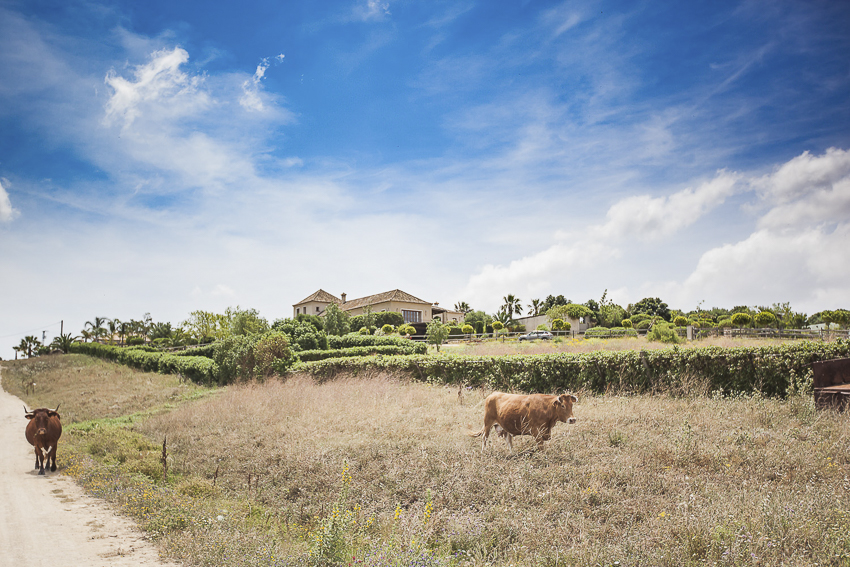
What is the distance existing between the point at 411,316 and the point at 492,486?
5959 cm

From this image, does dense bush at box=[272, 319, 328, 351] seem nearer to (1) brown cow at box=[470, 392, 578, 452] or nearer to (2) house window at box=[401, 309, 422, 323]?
(1) brown cow at box=[470, 392, 578, 452]

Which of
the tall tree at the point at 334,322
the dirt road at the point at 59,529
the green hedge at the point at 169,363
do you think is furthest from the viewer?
the tall tree at the point at 334,322

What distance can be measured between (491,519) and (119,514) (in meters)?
5.60

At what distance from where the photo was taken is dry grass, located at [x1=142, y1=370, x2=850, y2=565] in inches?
182

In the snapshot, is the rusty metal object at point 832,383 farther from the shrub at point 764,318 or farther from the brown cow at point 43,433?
the shrub at point 764,318

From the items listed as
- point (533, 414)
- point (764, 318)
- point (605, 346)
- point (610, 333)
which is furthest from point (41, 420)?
point (764, 318)

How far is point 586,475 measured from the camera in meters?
6.32

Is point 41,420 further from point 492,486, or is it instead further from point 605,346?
point 605,346

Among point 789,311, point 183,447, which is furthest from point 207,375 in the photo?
point 789,311

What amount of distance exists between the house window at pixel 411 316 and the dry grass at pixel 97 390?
38125mm

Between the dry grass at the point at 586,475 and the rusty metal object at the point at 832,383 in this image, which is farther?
the rusty metal object at the point at 832,383

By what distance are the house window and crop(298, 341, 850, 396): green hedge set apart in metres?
49.2

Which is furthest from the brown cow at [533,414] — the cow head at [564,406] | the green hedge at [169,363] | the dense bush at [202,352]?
the dense bush at [202,352]

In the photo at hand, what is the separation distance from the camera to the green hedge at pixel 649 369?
10680mm
